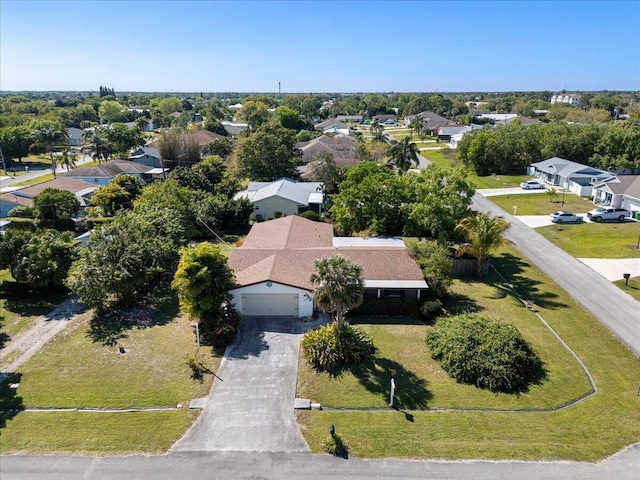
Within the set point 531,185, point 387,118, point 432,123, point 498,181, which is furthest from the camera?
point 387,118

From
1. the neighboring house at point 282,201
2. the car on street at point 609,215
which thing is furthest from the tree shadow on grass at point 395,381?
the car on street at point 609,215

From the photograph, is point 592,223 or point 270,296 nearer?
point 270,296

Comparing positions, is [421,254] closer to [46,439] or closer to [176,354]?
[176,354]

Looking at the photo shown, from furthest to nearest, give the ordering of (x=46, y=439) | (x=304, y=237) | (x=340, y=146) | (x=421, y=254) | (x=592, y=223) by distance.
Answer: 1. (x=340, y=146)
2. (x=592, y=223)
3. (x=304, y=237)
4. (x=421, y=254)
5. (x=46, y=439)

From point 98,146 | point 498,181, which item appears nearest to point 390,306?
point 498,181

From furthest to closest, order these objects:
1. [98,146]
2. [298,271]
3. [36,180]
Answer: [98,146] < [36,180] < [298,271]

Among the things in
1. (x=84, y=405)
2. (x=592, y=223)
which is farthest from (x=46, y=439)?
(x=592, y=223)

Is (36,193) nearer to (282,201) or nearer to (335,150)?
(282,201)

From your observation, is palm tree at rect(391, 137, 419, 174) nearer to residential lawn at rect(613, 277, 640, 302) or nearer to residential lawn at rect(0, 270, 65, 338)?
residential lawn at rect(613, 277, 640, 302)
